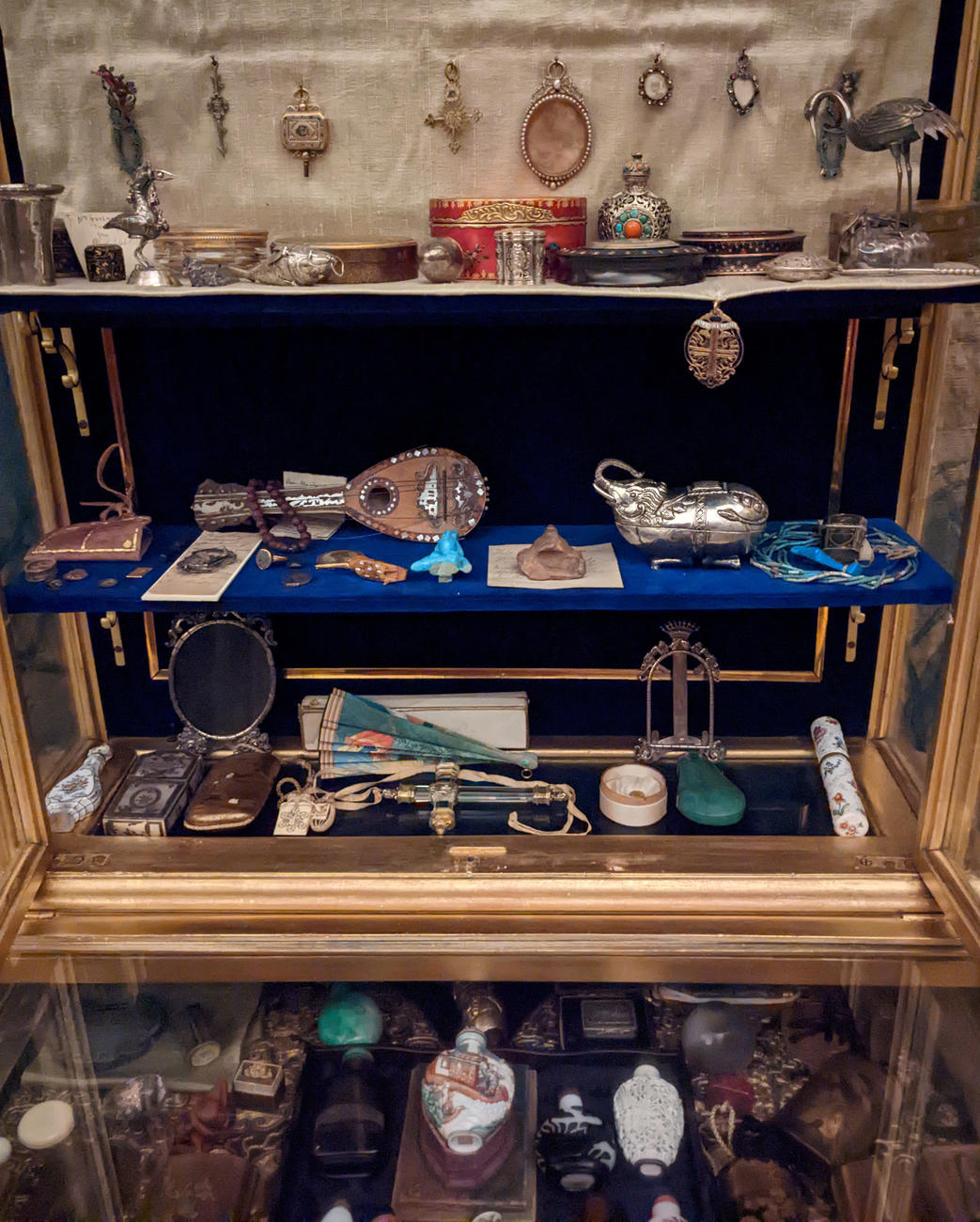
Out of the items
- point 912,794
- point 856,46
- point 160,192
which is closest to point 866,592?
point 912,794

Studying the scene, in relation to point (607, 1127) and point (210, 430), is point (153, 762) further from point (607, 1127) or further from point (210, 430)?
point (607, 1127)

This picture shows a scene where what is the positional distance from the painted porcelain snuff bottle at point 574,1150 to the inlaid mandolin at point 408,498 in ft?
3.50

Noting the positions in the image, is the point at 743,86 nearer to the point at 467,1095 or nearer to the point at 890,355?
the point at 890,355

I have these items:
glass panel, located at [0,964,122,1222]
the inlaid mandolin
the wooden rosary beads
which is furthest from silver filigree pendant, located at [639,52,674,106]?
glass panel, located at [0,964,122,1222]

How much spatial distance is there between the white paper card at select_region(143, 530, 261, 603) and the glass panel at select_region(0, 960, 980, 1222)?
685 millimetres

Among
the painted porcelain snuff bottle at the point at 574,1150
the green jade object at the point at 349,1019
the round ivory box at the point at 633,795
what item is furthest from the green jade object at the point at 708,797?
the green jade object at the point at 349,1019

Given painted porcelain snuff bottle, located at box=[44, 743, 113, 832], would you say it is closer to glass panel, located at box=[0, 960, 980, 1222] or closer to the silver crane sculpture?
glass panel, located at box=[0, 960, 980, 1222]

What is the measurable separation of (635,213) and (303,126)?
62 centimetres

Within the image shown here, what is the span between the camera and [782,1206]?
1.57 meters

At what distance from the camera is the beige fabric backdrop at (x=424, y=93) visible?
1.82 metres

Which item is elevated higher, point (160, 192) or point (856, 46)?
point (856, 46)

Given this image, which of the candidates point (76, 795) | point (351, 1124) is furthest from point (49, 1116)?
point (76, 795)

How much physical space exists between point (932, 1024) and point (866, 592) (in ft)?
2.48

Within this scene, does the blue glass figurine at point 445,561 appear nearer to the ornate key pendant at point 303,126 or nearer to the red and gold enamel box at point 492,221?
the red and gold enamel box at point 492,221
